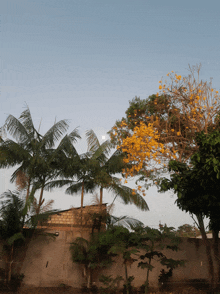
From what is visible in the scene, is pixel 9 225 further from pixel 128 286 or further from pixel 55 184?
pixel 55 184

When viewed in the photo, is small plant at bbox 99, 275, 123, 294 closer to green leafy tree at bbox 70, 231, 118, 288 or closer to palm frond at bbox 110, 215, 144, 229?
green leafy tree at bbox 70, 231, 118, 288

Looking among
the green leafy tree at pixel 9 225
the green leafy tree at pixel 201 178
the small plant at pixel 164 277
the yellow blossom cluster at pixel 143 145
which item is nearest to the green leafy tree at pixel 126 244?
the small plant at pixel 164 277

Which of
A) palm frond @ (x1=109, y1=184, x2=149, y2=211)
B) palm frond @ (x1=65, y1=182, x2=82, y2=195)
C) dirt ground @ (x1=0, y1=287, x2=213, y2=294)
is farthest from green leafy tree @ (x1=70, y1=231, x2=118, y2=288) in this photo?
palm frond @ (x1=65, y1=182, x2=82, y2=195)

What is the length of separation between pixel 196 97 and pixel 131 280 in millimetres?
7357

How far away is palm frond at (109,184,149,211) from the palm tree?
3331 millimetres

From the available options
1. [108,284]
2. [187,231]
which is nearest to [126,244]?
[108,284]

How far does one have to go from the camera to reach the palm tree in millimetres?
12320

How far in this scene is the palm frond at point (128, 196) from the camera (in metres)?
14.7

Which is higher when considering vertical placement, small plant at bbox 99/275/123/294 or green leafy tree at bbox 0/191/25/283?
green leafy tree at bbox 0/191/25/283

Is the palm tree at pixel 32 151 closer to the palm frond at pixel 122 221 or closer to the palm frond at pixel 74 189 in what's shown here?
the palm frond at pixel 74 189

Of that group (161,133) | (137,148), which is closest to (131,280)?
(137,148)

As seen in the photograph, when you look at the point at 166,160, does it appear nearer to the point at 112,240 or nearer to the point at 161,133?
the point at 161,133

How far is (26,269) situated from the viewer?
805cm

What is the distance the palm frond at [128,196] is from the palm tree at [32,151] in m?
3.33
